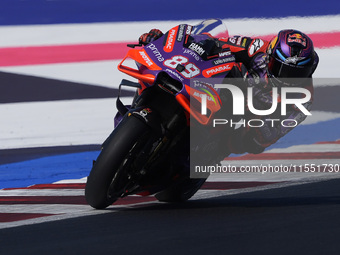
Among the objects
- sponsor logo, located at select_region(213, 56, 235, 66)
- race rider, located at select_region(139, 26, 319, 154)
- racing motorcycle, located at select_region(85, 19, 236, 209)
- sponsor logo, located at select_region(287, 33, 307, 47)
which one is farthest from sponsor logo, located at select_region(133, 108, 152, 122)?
sponsor logo, located at select_region(287, 33, 307, 47)

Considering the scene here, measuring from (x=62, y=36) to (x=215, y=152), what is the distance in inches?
145

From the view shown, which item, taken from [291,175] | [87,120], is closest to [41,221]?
[291,175]

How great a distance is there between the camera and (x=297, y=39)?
5.01 meters

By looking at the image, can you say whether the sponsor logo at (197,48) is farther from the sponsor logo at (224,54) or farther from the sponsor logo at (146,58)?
the sponsor logo at (146,58)

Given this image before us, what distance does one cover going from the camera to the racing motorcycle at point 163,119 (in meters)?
4.75

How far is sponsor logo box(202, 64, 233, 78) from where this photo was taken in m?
4.87

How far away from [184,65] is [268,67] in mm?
585

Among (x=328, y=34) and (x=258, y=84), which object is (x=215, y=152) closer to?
(x=258, y=84)

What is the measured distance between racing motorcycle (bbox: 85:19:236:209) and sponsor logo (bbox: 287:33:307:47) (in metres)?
0.38

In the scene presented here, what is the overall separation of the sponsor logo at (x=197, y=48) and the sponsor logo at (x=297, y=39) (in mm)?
536

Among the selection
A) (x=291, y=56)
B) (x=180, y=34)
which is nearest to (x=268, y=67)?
(x=291, y=56)

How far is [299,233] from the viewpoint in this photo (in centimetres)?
405

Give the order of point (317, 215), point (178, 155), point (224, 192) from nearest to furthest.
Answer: point (317, 215) < point (178, 155) < point (224, 192)

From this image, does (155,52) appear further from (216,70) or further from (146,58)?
(216,70)
